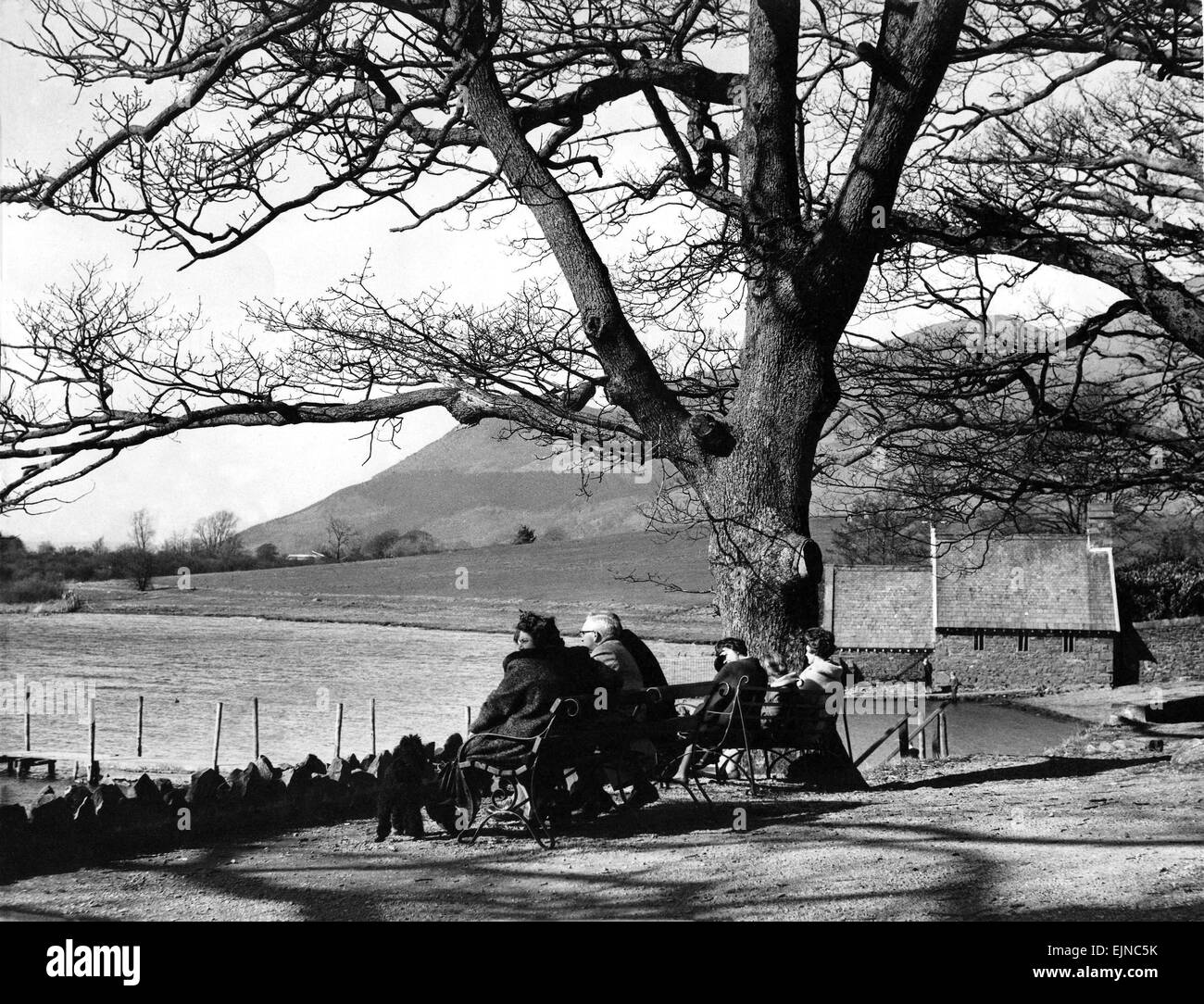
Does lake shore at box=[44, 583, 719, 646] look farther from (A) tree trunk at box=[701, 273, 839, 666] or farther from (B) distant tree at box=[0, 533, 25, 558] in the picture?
(B) distant tree at box=[0, 533, 25, 558]

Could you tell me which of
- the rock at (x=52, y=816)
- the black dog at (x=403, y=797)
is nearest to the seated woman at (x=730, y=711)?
the black dog at (x=403, y=797)

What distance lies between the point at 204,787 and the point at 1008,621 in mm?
42542

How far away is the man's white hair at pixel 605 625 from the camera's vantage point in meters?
9.38

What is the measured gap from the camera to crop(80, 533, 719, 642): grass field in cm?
4916

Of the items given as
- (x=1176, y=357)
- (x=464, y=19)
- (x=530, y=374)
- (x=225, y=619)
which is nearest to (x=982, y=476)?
(x=1176, y=357)

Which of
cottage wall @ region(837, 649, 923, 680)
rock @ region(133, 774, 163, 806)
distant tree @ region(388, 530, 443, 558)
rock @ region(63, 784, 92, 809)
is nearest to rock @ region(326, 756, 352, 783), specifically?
rock @ region(133, 774, 163, 806)

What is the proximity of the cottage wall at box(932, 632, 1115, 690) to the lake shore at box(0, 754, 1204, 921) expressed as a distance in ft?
128

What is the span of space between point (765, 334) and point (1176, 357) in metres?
5.16

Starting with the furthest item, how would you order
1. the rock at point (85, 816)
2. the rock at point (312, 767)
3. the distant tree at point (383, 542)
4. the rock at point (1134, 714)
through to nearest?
the distant tree at point (383, 542), the rock at point (1134, 714), the rock at point (312, 767), the rock at point (85, 816)

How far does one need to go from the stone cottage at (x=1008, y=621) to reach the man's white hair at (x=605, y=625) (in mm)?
37248

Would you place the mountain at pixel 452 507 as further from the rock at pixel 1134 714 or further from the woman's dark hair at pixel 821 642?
the woman's dark hair at pixel 821 642

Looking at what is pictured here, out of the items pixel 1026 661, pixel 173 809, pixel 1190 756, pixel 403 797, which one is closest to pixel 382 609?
pixel 1026 661

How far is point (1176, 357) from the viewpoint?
42.3 ft

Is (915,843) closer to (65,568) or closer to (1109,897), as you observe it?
(1109,897)
